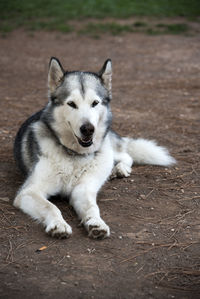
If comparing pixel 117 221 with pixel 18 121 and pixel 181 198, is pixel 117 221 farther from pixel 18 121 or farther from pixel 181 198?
pixel 18 121

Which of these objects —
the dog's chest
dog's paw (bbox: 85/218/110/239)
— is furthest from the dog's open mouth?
dog's paw (bbox: 85/218/110/239)

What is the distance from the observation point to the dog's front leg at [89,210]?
3.86 m

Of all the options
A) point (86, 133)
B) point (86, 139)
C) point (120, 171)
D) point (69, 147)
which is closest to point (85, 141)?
point (86, 139)

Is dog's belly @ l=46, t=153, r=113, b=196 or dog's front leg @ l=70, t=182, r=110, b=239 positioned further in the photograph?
dog's belly @ l=46, t=153, r=113, b=196

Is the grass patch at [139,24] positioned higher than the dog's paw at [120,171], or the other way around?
the dog's paw at [120,171]

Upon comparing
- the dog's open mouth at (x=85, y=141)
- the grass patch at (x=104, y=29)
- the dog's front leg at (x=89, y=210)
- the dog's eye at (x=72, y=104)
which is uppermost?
the dog's eye at (x=72, y=104)

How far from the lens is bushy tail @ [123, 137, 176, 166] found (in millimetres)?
5734

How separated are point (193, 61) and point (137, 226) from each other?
332 inches

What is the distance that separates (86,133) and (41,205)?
2.68 feet

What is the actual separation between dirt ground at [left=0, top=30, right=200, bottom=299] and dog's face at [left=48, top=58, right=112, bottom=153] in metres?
0.74

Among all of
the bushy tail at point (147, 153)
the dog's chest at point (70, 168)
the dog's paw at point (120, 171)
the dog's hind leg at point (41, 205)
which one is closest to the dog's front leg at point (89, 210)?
the dog's chest at point (70, 168)

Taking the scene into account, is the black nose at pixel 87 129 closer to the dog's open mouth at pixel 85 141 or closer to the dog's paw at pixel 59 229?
the dog's open mouth at pixel 85 141

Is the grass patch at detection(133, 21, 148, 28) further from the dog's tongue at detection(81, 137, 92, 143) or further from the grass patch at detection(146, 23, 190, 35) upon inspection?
the dog's tongue at detection(81, 137, 92, 143)

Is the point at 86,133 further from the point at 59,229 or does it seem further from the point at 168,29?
the point at 168,29
